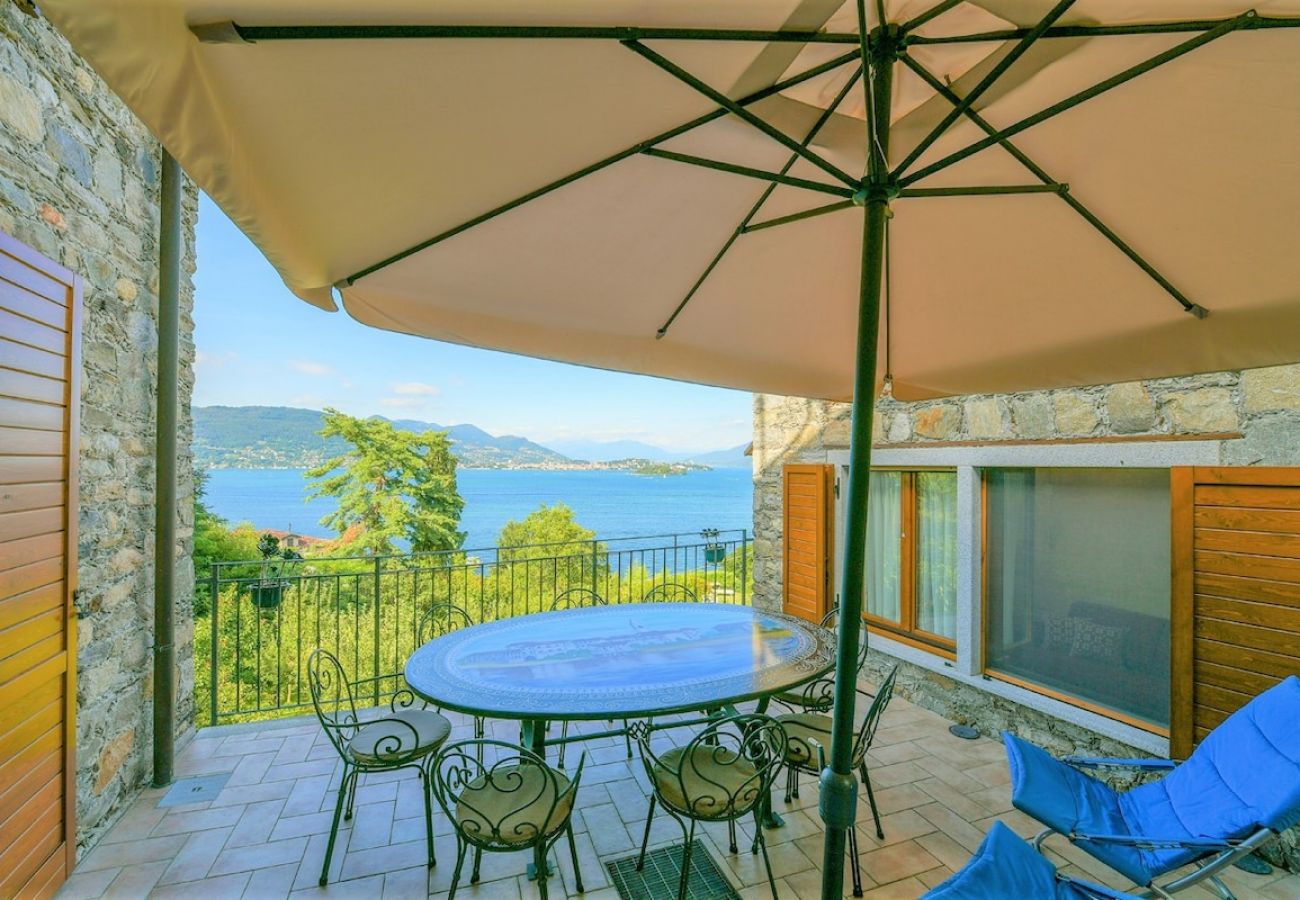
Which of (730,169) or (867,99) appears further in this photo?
(730,169)

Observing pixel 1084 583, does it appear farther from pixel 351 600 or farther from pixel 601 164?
pixel 351 600

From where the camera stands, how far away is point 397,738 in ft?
7.61

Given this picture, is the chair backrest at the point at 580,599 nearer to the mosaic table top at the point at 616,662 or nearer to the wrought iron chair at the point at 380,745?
the mosaic table top at the point at 616,662

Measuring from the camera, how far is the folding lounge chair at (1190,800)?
1.78 meters

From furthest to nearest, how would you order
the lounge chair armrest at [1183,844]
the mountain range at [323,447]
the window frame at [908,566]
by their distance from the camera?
the mountain range at [323,447]
the window frame at [908,566]
the lounge chair armrest at [1183,844]

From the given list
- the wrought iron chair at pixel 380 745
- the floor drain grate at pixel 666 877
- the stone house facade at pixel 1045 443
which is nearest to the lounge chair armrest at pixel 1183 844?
the stone house facade at pixel 1045 443

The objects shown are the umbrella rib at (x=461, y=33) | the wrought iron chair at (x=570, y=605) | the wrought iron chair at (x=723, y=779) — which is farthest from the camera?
the wrought iron chair at (x=570, y=605)

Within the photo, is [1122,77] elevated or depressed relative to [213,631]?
elevated

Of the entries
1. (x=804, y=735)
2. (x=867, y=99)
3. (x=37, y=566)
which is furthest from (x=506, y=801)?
(x=867, y=99)

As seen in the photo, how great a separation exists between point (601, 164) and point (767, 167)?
49 centimetres

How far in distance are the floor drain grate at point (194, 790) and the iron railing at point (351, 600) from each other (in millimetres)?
520

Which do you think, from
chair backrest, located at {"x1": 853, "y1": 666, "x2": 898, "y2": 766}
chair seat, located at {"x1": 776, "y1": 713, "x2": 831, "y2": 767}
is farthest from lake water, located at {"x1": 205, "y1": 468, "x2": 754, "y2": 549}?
chair backrest, located at {"x1": 853, "y1": 666, "x2": 898, "y2": 766}

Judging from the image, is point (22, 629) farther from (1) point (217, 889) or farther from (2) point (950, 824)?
(2) point (950, 824)

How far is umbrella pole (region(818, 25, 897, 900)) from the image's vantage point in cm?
120
